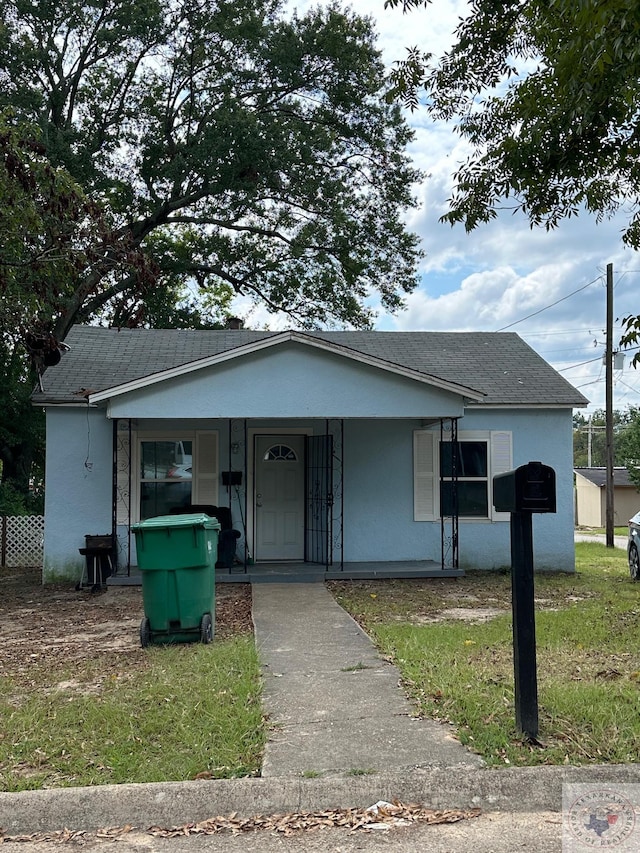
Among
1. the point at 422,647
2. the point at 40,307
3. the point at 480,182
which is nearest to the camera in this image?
the point at 422,647

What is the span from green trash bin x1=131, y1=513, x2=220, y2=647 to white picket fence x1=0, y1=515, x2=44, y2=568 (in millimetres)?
8971

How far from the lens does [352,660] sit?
6941 millimetres

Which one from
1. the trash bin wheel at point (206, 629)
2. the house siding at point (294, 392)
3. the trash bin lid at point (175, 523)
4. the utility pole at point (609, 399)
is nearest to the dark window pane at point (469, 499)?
the house siding at point (294, 392)

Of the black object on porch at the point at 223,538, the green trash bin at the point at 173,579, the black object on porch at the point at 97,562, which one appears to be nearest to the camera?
the green trash bin at the point at 173,579

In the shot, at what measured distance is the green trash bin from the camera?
7789mm

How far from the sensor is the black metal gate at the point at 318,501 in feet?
43.4

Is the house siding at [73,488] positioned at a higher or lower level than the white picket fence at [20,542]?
higher

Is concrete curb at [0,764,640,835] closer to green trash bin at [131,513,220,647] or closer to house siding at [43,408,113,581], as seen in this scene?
green trash bin at [131,513,220,647]

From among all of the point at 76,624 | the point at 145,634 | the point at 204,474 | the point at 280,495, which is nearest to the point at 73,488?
the point at 204,474

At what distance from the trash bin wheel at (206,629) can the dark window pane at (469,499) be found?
22.1 ft

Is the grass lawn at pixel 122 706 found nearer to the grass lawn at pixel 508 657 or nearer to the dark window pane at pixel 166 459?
the grass lawn at pixel 508 657

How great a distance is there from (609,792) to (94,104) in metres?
24.2

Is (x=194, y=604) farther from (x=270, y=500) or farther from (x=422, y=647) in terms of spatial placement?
(x=270, y=500)

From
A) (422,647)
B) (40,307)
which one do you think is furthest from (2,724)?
(40,307)
